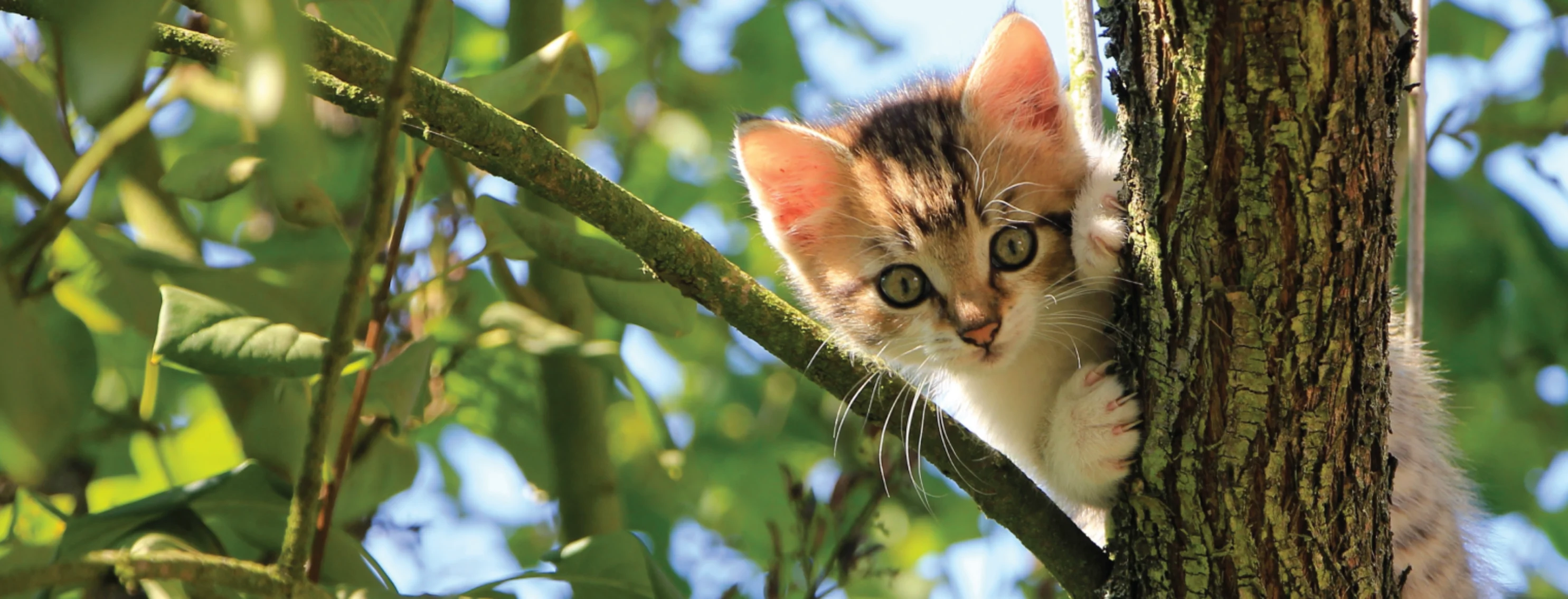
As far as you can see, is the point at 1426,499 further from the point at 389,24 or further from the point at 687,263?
the point at 389,24

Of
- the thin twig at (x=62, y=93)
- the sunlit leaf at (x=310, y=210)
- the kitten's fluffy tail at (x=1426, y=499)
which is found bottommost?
the kitten's fluffy tail at (x=1426, y=499)

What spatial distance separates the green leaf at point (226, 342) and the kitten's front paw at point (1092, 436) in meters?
1.11

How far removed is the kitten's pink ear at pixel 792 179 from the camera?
Result: 256 centimetres

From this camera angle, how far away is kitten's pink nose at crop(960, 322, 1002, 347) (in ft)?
7.13

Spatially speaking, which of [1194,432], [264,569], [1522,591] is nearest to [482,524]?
[264,569]

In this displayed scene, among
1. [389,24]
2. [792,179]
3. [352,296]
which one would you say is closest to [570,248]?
[389,24]

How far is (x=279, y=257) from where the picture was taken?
2.60 metres

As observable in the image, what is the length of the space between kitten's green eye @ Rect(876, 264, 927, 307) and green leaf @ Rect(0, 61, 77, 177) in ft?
4.97

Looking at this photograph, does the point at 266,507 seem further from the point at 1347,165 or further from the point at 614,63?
the point at 614,63

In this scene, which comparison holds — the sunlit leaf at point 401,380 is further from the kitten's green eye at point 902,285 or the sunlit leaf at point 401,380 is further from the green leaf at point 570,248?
the kitten's green eye at point 902,285

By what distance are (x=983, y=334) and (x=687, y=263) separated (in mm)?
796

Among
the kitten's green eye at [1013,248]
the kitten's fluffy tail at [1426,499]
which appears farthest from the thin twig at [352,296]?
the kitten's fluffy tail at [1426,499]

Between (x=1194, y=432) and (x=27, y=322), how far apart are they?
131 cm

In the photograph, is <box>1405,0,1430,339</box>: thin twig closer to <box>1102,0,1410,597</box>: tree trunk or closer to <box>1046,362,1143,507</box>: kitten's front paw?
<box>1046,362,1143,507</box>: kitten's front paw
